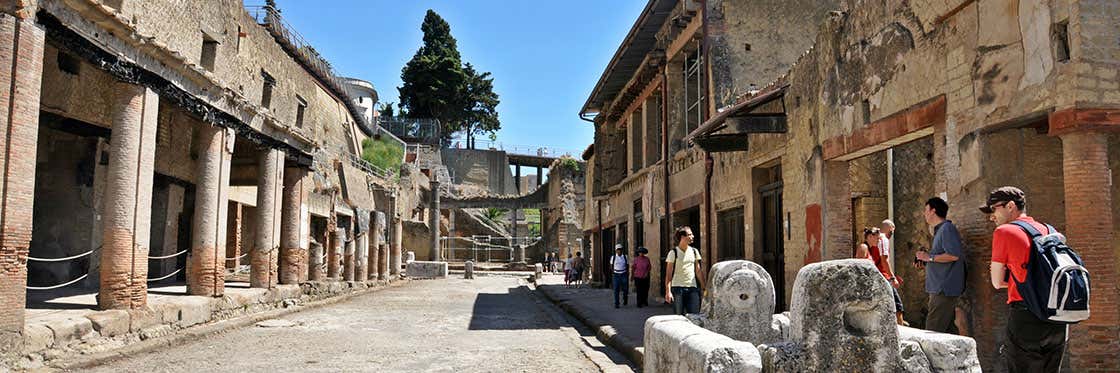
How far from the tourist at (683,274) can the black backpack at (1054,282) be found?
17.0ft

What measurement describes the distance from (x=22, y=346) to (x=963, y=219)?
29.9 ft

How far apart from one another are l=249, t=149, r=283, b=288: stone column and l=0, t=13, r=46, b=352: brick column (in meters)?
8.97

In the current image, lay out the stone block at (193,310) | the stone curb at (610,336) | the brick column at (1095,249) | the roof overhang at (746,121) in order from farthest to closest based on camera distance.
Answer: the stone block at (193,310) < the roof overhang at (746,121) < the stone curb at (610,336) < the brick column at (1095,249)

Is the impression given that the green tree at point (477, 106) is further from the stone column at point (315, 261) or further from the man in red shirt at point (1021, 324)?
the man in red shirt at point (1021, 324)

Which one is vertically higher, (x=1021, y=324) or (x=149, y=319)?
(x=1021, y=324)

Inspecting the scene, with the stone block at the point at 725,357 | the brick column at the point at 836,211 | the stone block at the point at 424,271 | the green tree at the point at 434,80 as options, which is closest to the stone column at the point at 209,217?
the brick column at the point at 836,211

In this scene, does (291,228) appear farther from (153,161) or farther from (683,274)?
(683,274)

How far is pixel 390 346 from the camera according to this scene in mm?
10648

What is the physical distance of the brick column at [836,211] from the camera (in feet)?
32.0

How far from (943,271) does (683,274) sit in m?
3.64

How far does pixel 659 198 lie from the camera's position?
1856cm

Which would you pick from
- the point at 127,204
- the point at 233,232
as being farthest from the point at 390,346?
the point at 233,232

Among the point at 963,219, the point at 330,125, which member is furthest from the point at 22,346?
the point at 330,125

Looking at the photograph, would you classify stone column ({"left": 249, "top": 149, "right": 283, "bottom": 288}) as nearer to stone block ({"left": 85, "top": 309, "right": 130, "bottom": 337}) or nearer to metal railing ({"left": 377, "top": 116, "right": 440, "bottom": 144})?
stone block ({"left": 85, "top": 309, "right": 130, "bottom": 337})
